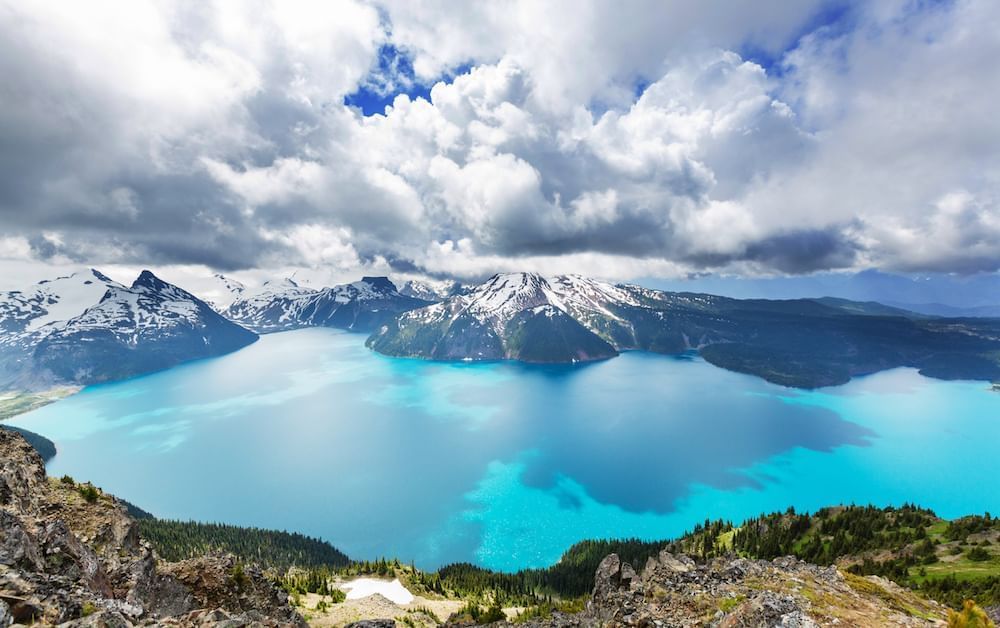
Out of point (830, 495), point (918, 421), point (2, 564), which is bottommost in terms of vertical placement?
point (830, 495)

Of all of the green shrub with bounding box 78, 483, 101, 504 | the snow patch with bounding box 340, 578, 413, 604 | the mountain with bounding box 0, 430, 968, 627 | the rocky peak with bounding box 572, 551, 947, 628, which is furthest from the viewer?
the snow patch with bounding box 340, 578, 413, 604

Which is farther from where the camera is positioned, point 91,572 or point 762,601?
point 91,572

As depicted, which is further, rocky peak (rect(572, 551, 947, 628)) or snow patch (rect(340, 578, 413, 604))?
snow patch (rect(340, 578, 413, 604))

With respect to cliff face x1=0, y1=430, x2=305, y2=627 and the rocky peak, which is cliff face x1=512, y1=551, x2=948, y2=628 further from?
cliff face x1=0, y1=430, x2=305, y2=627

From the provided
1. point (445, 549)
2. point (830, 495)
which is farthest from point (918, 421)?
point (445, 549)

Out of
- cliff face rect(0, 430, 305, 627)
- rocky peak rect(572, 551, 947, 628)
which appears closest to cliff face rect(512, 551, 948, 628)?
rocky peak rect(572, 551, 947, 628)

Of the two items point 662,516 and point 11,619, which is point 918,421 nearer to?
point 662,516

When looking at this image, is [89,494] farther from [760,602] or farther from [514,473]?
[514,473]

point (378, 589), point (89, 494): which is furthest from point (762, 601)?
point (378, 589)
